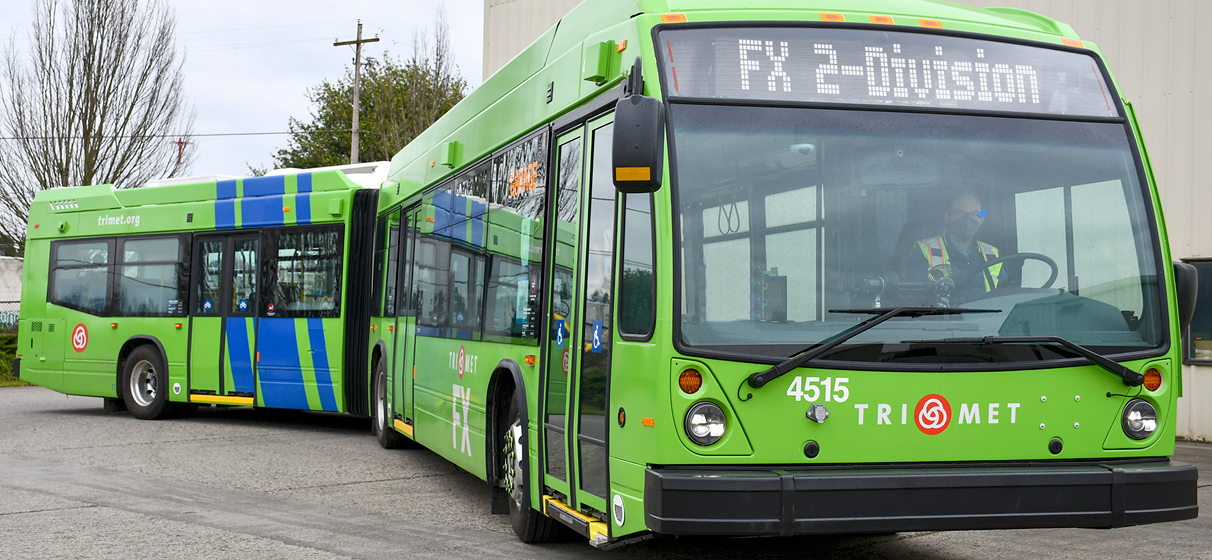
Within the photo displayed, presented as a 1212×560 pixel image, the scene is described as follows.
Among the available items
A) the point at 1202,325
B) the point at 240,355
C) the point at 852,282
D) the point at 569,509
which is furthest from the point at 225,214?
the point at 1202,325

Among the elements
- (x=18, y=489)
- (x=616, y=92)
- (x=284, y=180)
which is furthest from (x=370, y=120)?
(x=616, y=92)

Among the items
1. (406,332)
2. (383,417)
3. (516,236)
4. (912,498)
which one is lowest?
(383,417)

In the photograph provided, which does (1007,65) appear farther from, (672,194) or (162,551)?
(162,551)

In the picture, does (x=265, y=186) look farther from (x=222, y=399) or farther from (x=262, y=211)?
(x=222, y=399)

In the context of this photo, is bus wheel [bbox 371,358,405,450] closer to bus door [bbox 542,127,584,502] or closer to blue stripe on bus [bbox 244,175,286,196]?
blue stripe on bus [bbox 244,175,286,196]

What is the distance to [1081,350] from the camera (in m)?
4.96

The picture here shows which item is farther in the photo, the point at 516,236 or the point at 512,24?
the point at 512,24

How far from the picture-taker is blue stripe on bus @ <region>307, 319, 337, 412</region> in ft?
43.6

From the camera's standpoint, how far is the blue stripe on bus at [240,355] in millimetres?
13930

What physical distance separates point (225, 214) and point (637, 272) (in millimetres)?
10613

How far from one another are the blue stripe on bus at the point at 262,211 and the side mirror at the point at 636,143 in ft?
33.5

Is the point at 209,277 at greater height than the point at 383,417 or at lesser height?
greater

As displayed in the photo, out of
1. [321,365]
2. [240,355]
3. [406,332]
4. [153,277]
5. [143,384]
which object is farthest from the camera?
[143,384]

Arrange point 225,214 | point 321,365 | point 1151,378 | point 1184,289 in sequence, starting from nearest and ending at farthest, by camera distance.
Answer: point 1151,378
point 1184,289
point 321,365
point 225,214
